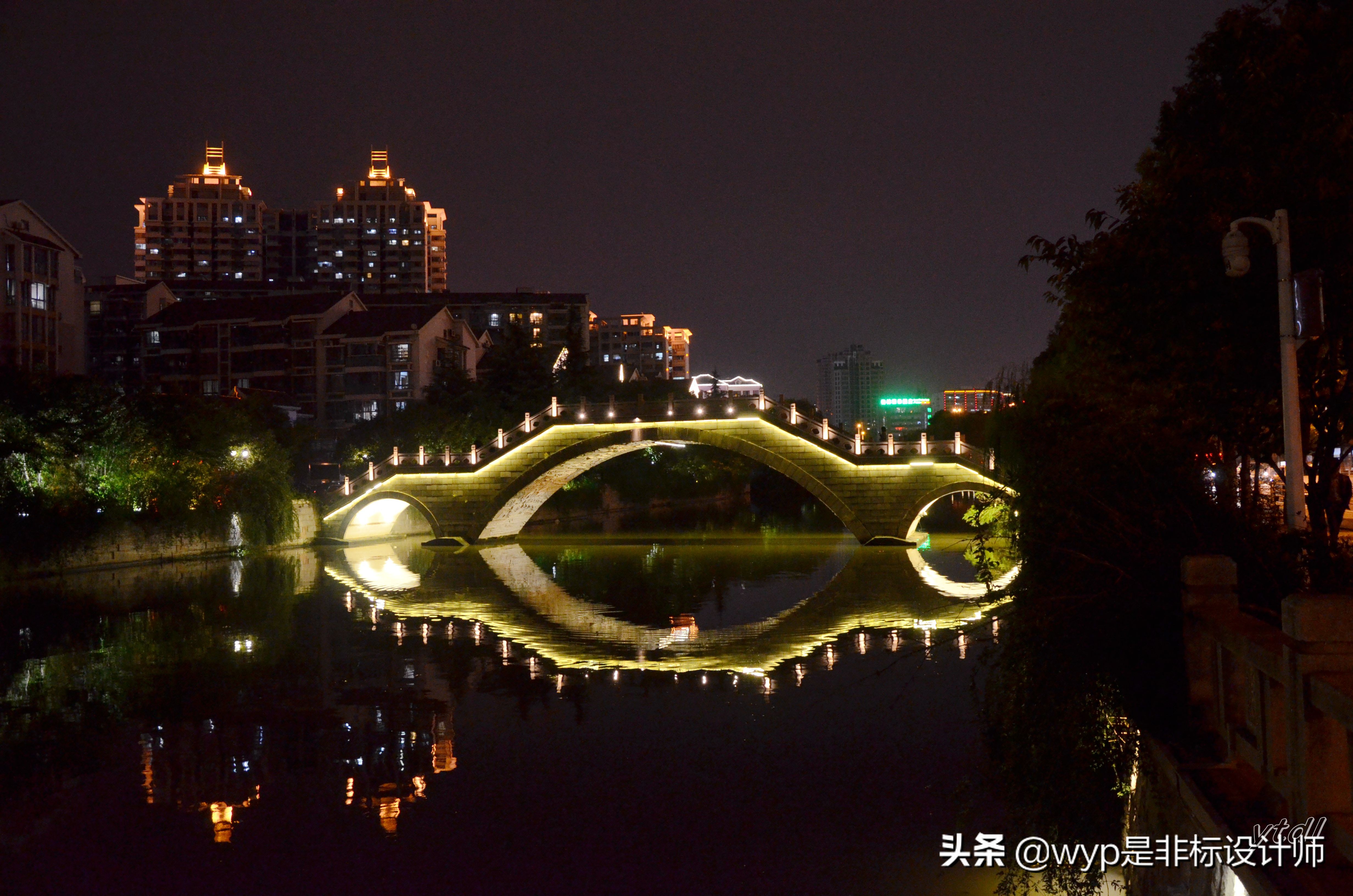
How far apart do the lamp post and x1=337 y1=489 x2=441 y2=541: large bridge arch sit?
31.3 m

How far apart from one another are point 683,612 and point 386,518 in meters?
22.6

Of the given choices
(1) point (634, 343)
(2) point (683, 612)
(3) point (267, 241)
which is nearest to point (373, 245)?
(3) point (267, 241)

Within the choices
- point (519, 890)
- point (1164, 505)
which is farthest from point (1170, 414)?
point (519, 890)

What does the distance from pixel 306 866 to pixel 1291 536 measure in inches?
275

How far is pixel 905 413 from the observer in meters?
132

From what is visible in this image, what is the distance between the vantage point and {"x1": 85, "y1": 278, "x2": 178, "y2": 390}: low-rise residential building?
7306 centimetres

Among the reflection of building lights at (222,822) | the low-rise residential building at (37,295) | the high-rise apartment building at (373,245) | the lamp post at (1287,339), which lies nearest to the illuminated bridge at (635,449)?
the low-rise residential building at (37,295)

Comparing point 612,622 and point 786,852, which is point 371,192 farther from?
point 786,852

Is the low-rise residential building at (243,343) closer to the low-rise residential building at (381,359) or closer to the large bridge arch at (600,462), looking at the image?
the low-rise residential building at (381,359)
